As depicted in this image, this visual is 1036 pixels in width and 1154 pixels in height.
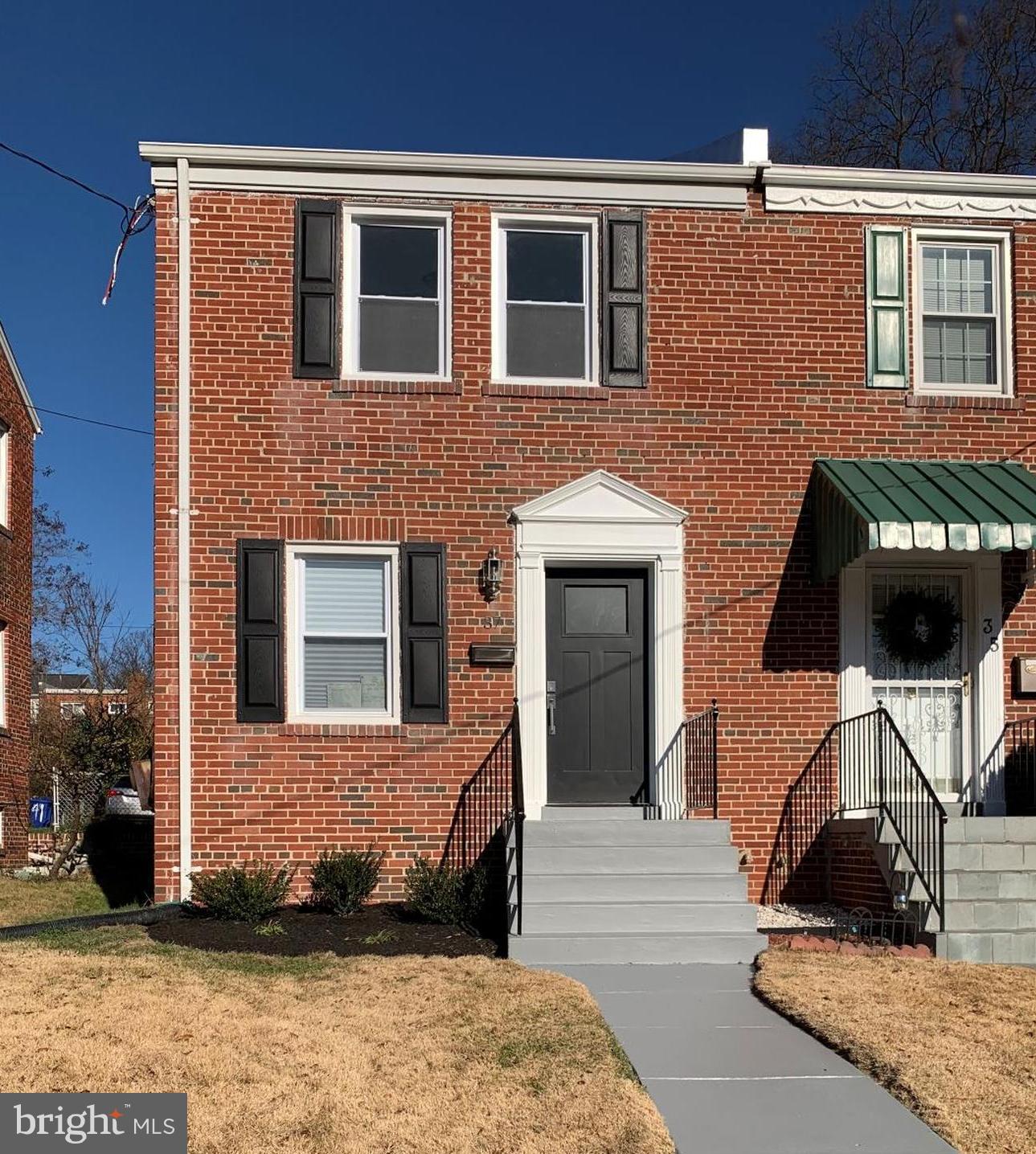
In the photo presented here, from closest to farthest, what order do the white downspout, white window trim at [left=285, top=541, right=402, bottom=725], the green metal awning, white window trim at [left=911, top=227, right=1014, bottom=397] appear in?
1. the green metal awning
2. the white downspout
3. white window trim at [left=285, top=541, right=402, bottom=725]
4. white window trim at [left=911, top=227, right=1014, bottom=397]

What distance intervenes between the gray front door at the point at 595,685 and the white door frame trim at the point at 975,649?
171 cm

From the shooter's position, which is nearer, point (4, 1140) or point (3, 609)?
point (4, 1140)

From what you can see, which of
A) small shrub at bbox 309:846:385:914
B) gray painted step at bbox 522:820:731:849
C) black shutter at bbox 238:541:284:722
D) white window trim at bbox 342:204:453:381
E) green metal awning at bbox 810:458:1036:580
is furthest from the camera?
white window trim at bbox 342:204:453:381

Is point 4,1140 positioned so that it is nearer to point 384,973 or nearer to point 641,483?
point 384,973

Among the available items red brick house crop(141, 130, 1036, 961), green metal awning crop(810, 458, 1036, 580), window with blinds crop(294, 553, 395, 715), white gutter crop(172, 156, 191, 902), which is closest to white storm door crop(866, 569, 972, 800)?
red brick house crop(141, 130, 1036, 961)

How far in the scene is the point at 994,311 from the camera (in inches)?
429

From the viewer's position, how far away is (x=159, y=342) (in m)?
10.2

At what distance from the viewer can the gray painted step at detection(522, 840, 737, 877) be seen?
8.73m

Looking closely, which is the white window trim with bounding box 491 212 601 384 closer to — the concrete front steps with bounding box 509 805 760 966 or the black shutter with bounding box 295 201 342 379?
the black shutter with bounding box 295 201 342 379

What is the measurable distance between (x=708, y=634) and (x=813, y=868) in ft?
6.82

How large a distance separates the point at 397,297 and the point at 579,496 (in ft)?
7.38

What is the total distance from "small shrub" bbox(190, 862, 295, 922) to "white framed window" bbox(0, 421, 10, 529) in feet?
33.2

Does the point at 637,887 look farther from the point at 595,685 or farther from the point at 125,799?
the point at 125,799

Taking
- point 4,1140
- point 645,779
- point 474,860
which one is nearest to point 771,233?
point 645,779
